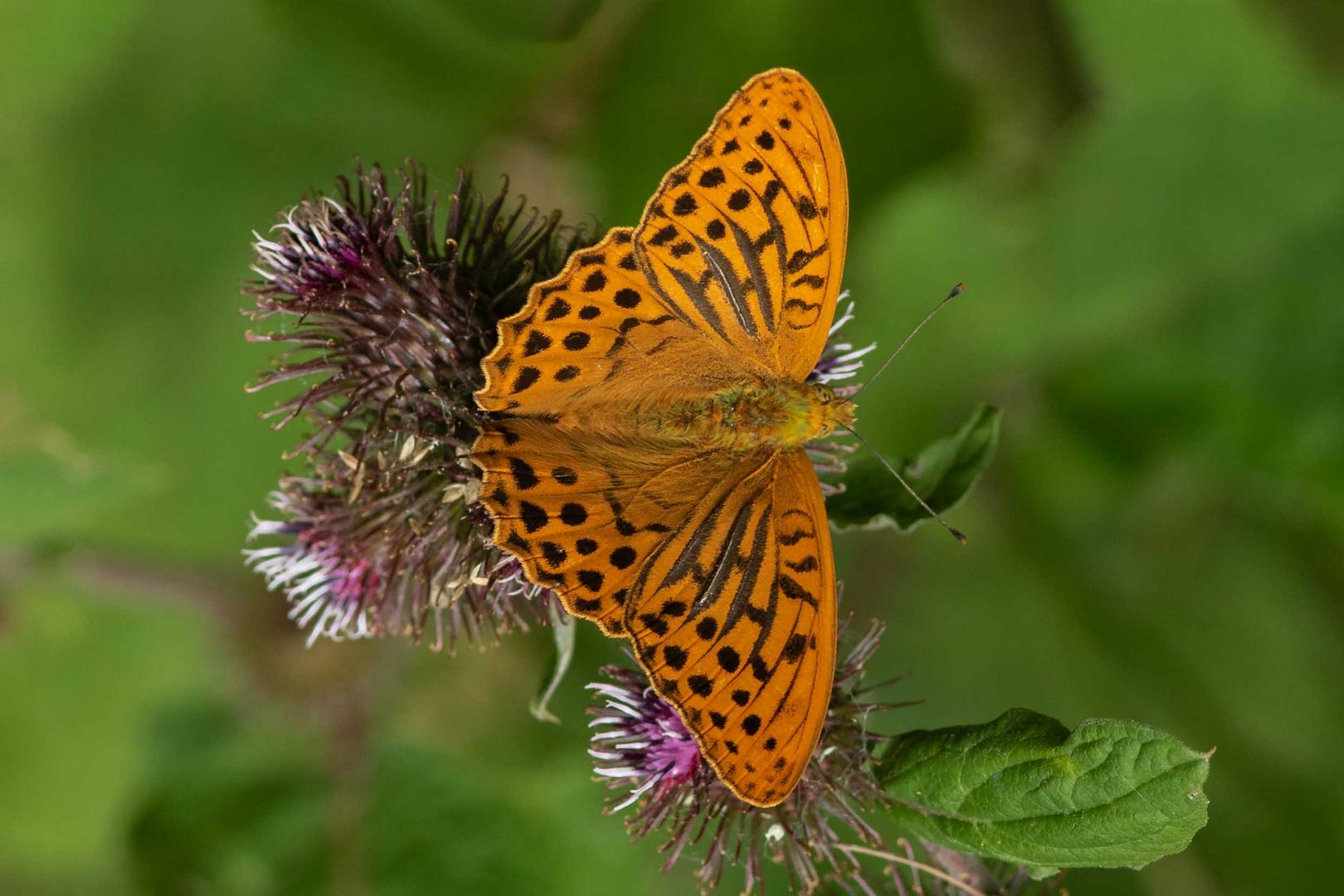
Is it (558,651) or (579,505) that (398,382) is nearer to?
(579,505)

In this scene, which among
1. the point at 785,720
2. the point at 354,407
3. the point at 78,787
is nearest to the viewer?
the point at 785,720

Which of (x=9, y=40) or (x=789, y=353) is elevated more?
(x=9, y=40)

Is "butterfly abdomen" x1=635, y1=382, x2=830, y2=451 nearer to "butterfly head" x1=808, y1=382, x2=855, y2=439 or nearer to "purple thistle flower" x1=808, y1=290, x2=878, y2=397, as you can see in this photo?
"butterfly head" x1=808, y1=382, x2=855, y2=439

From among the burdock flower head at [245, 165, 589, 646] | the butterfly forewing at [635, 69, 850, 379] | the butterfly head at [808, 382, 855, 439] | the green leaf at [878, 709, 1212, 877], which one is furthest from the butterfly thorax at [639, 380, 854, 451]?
the green leaf at [878, 709, 1212, 877]

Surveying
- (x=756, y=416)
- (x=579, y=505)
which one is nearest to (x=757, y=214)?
(x=756, y=416)

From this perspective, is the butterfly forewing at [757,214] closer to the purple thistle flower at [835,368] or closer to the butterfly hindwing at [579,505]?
the purple thistle flower at [835,368]

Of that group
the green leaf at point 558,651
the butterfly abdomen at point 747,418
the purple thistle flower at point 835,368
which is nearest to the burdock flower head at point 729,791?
the green leaf at point 558,651

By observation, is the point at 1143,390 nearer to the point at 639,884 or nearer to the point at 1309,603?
the point at 1309,603

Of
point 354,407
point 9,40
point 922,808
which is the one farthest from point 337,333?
point 9,40
